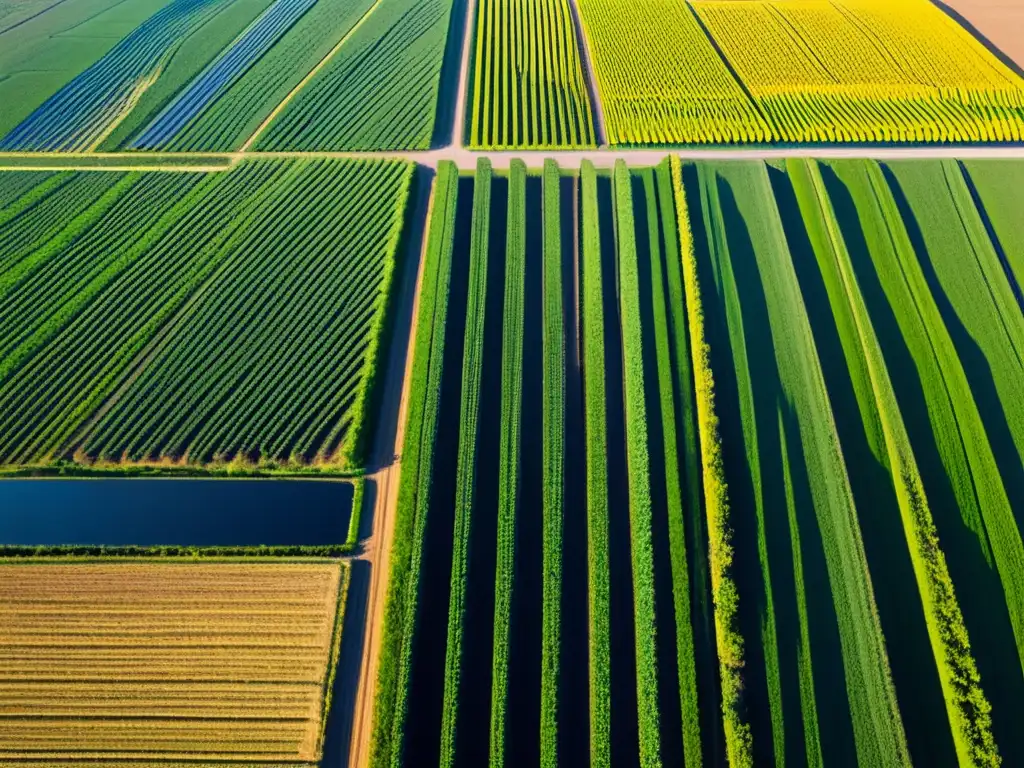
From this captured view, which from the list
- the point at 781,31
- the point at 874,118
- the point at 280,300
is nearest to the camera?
the point at 280,300

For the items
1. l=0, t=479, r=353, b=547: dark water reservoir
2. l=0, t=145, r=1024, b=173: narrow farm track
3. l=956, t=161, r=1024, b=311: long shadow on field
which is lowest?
l=0, t=479, r=353, b=547: dark water reservoir

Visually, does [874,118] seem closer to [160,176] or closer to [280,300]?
[280,300]

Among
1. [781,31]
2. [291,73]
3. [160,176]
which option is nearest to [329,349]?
[160,176]

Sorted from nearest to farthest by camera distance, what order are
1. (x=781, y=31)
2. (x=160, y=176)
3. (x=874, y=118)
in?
1. (x=160, y=176)
2. (x=874, y=118)
3. (x=781, y=31)

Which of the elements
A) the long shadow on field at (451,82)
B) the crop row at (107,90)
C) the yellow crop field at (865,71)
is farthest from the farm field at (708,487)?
the crop row at (107,90)

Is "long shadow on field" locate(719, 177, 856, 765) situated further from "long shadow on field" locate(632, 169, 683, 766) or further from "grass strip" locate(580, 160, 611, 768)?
"grass strip" locate(580, 160, 611, 768)

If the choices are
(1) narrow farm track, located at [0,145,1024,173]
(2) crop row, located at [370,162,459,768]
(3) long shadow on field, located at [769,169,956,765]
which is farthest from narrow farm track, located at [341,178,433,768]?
(3) long shadow on field, located at [769,169,956,765]
